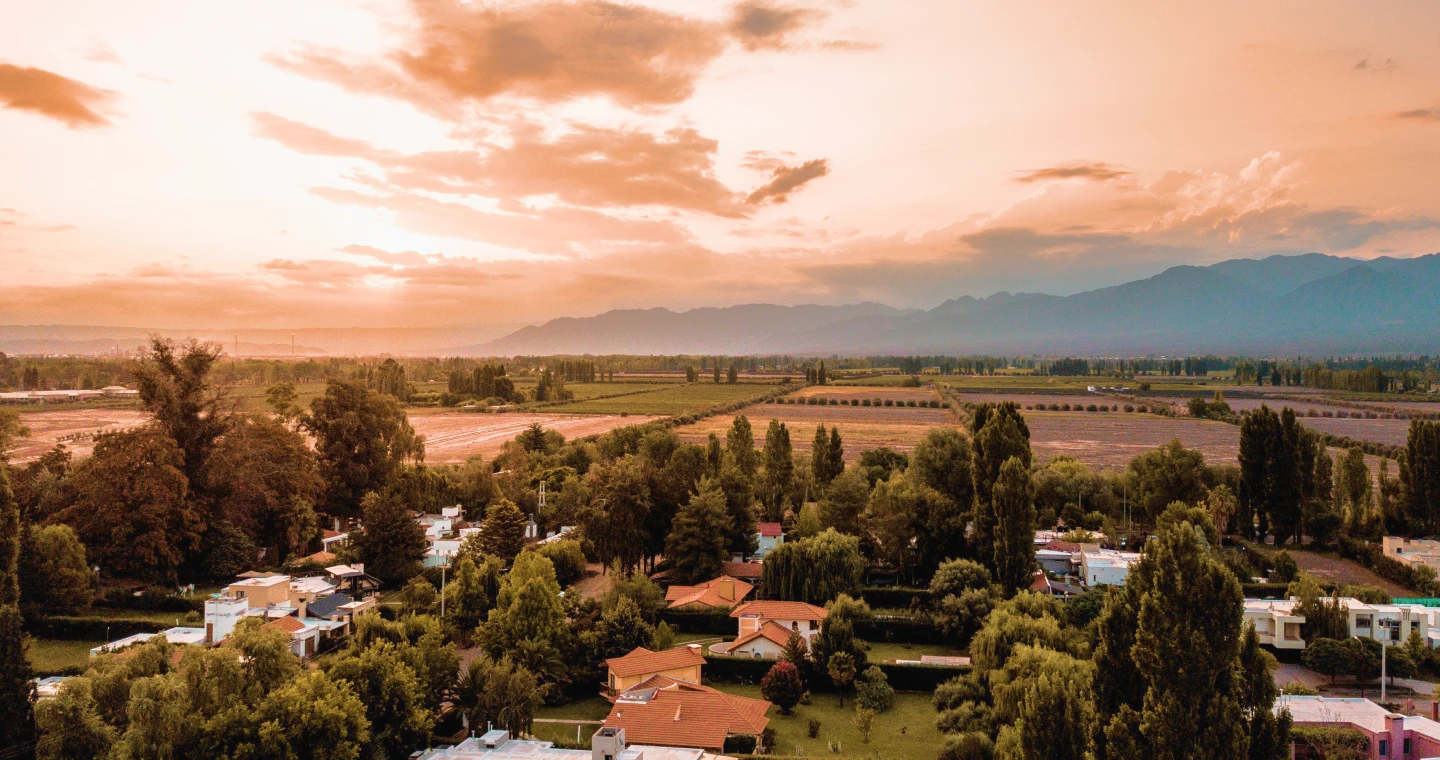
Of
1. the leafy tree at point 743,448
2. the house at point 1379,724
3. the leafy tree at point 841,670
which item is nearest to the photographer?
the house at point 1379,724

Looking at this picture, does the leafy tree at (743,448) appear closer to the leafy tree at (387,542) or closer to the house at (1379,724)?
the leafy tree at (387,542)

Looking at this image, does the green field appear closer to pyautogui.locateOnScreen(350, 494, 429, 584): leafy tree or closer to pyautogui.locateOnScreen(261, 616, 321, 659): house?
pyautogui.locateOnScreen(350, 494, 429, 584): leafy tree

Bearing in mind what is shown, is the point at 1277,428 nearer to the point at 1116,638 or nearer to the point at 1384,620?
the point at 1384,620

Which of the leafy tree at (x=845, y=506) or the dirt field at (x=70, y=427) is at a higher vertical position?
the dirt field at (x=70, y=427)

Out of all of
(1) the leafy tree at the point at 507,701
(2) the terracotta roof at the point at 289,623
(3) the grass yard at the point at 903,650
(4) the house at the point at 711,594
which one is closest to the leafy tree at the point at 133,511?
(2) the terracotta roof at the point at 289,623

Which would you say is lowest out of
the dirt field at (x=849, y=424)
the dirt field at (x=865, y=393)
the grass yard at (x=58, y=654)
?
the grass yard at (x=58, y=654)

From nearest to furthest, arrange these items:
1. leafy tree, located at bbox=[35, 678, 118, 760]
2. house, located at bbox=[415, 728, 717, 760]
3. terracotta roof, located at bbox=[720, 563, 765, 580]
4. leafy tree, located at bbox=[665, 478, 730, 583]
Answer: leafy tree, located at bbox=[35, 678, 118, 760]
house, located at bbox=[415, 728, 717, 760]
leafy tree, located at bbox=[665, 478, 730, 583]
terracotta roof, located at bbox=[720, 563, 765, 580]

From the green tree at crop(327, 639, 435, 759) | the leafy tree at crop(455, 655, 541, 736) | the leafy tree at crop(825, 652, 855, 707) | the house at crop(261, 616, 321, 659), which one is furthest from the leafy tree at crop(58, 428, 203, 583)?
the leafy tree at crop(825, 652, 855, 707)
